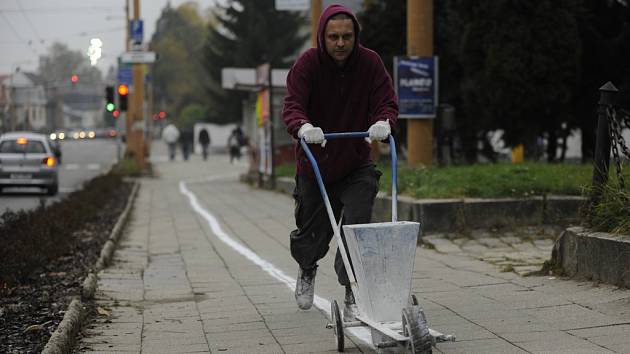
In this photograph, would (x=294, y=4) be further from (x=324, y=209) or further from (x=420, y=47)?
(x=324, y=209)

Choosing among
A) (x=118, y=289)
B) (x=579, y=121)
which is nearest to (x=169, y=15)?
(x=579, y=121)

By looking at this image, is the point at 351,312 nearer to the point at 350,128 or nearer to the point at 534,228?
the point at 350,128

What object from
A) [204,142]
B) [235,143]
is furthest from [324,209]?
[204,142]

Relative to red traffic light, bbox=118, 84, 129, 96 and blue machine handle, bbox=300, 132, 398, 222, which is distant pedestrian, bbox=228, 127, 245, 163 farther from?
blue machine handle, bbox=300, 132, 398, 222

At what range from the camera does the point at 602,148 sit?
325 inches

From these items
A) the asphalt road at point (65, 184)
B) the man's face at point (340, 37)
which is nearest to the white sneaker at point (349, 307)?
the man's face at point (340, 37)

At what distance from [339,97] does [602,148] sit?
259cm

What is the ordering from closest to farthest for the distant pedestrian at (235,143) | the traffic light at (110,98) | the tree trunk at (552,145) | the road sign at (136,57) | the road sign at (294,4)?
1. the tree trunk at (552,145)
2. the road sign at (294,4)
3. the road sign at (136,57)
4. the traffic light at (110,98)
5. the distant pedestrian at (235,143)

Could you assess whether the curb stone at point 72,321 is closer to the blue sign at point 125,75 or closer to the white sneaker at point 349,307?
the white sneaker at point 349,307

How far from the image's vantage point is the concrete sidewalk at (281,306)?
6.30 m

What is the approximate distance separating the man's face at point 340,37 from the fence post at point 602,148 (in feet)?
8.27

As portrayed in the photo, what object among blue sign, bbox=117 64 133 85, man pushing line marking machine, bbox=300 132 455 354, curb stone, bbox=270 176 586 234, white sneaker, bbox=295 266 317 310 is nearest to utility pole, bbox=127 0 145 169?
blue sign, bbox=117 64 133 85

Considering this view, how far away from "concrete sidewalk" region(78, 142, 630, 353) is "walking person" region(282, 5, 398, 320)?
30.6 inches

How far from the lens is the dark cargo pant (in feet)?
21.6
